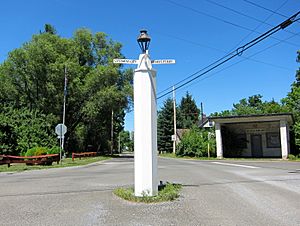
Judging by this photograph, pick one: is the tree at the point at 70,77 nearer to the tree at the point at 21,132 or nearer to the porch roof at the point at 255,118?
the tree at the point at 21,132

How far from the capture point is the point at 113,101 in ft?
147

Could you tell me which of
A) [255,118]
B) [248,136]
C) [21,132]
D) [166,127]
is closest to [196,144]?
[248,136]

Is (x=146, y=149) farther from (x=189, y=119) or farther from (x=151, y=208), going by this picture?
(x=189, y=119)

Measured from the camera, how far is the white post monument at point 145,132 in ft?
27.9

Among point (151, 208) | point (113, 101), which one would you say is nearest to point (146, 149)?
point (151, 208)

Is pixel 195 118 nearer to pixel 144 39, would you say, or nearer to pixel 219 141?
pixel 219 141

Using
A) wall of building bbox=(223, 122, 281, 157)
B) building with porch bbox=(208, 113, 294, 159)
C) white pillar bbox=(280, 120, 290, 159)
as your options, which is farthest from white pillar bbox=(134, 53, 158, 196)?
wall of building bbox=(223, 122, 281, 157)

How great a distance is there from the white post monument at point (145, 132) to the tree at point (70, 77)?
113ft

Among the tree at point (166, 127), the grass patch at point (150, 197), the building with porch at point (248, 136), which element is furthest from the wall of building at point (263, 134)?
the tree at point (166, 127)

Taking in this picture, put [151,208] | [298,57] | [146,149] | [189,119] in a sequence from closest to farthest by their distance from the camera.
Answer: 1. [151,208]
2. [146,149]
3. [298,57]
4. [189,119]

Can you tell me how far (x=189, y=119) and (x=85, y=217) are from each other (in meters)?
81.2

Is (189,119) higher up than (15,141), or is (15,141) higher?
(189,119)

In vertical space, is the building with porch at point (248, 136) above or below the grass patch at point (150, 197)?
above

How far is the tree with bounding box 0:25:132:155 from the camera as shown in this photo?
141 feet
